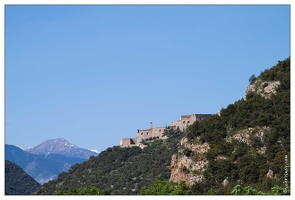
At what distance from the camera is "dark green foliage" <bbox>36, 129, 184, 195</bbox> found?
2559 inches

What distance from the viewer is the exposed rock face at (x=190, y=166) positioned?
115 feet

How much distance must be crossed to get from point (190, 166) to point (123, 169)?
3625 cm

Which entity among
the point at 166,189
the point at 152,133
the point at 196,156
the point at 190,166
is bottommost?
the point at 166,189

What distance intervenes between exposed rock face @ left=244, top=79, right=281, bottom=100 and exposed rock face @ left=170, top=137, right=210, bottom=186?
4.74 meters

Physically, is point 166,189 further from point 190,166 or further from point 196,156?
point 196,156

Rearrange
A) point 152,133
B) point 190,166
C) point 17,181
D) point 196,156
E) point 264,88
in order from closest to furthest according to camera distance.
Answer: point 190,166 < point 196,156 < point 264,88 < point 152,133 < point 17,181

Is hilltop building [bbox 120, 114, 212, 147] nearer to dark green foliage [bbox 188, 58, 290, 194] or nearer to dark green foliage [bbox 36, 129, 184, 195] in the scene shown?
dark green foliage [bbox 36, 129, 184, 195]

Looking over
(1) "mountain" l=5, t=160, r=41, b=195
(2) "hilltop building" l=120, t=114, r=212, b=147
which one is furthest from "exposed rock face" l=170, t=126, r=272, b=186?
(1) "mountain" l=5, t=160, r=41, b=195

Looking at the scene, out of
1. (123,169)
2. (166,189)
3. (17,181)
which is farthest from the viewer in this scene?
(17,181)

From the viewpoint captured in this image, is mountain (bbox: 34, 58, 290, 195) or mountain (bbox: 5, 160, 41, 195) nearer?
mountain (bbox: 34, 58, 290, 195)

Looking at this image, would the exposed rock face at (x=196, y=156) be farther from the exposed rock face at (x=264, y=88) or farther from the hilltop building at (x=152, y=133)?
the hilltop building at (x=152, y=133)

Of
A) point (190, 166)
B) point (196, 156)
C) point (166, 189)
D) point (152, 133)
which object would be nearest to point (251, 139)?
A: point (196, 156)

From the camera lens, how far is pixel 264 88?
37.6m
